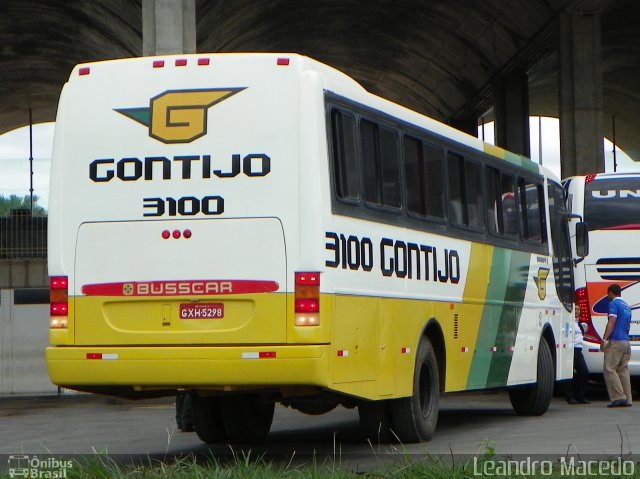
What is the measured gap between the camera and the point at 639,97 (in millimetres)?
53219

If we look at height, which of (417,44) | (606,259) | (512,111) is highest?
(417,44)

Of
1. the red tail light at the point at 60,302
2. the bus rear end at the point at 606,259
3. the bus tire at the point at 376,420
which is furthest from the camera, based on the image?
the bus rear end at the point at 606,259

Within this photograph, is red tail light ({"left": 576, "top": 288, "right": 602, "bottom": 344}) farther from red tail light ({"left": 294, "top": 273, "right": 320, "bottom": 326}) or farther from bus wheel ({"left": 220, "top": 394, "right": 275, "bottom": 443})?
red tail light ({"left": 294, "top": 273, "right": 320, "bottom": 326})

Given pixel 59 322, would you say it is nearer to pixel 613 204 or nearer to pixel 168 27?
pixel 613 204

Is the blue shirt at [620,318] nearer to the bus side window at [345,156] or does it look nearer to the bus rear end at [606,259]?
the bus rear end at [606,259]

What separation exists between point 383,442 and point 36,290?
18157mm

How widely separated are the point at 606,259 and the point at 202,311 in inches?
467

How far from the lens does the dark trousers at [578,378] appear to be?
69.3ft

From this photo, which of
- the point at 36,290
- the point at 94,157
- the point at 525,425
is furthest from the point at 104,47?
the point at 94,157

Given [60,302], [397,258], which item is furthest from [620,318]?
[60,302]

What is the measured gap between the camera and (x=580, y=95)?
35.1m

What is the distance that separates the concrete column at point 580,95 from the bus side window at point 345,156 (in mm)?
22737

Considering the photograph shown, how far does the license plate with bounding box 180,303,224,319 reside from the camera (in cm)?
1148

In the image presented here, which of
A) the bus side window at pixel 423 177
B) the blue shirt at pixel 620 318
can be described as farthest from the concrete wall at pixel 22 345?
the bus side window at pixel 423 177
